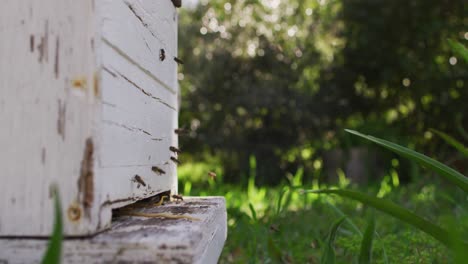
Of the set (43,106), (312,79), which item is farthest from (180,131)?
(312,79)

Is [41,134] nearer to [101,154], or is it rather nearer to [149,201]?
[101,154]

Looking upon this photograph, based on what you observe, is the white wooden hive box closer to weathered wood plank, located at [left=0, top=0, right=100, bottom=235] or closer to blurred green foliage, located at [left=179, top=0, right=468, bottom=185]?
weathered wood plank, located at [left=0, top=0, right=100, bottom=235]

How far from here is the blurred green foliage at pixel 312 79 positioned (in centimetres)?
568

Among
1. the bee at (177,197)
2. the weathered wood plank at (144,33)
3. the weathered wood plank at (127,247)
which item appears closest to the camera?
the weathered wood plank at (127,247)

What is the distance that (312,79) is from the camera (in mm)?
6383

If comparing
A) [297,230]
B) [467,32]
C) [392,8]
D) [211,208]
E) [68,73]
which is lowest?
[297,230]

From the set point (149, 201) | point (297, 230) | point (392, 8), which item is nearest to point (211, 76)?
point (392, 8)

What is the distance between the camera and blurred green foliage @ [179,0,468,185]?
18.6ft

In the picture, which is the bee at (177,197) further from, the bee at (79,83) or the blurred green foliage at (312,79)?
the blurred green foliage at (312,79)

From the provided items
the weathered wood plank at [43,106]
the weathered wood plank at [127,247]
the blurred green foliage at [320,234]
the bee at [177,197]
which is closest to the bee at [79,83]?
the weathered wood plank at [43,106]

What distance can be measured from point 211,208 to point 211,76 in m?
5.00

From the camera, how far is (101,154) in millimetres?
743

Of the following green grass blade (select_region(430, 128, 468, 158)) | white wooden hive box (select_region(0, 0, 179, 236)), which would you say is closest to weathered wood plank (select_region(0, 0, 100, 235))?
white wooden hive box (select_region(0, 0, 179, 236))

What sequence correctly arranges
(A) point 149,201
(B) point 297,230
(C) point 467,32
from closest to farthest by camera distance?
1. (A) point 149,201
2. (B) point 297,230
3. (C) point 467,32
